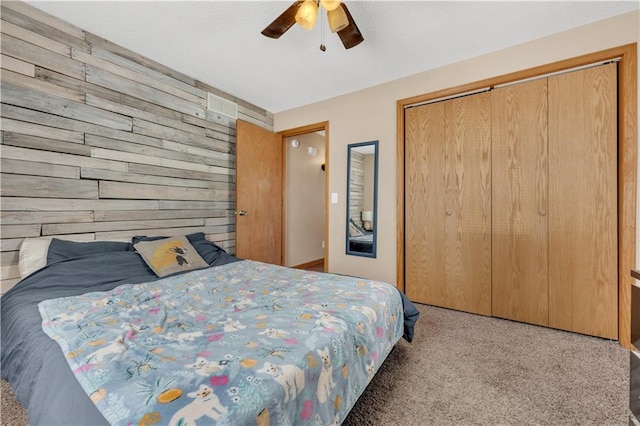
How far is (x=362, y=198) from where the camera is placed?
3307 millimetres

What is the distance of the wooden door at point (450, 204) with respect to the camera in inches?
103

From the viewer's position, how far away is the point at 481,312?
2.61 meters

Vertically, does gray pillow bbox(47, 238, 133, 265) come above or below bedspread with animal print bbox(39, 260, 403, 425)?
above

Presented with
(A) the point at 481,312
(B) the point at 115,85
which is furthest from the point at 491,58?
(B) the point at 115,85

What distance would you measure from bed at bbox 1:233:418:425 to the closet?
119 centimetres

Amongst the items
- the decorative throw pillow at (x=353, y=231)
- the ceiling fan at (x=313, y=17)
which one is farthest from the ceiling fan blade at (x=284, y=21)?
the decorative throw pillow at (x=353, y=231)

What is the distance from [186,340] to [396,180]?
8.42 ft

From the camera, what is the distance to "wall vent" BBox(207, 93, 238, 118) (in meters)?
3.17

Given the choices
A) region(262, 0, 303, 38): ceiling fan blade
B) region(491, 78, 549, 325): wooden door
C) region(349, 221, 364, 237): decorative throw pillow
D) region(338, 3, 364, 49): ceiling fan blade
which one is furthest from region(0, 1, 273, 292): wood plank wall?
region(491, 78, 549, 325): wooden door

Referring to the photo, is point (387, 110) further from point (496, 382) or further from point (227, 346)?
point (227, 346)

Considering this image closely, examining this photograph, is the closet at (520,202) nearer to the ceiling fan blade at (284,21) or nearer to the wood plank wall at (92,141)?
the ceiling fan blade at (284,21)

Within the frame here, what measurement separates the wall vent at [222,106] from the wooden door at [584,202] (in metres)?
3.30

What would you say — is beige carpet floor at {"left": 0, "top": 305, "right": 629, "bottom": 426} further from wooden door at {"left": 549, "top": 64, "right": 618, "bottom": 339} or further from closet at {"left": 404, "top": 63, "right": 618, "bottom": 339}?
closet at {"left": 404, "top": 63, "right": 618, "bottom": 339}

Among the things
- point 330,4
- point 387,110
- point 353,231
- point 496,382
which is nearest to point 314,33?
point 330,4
